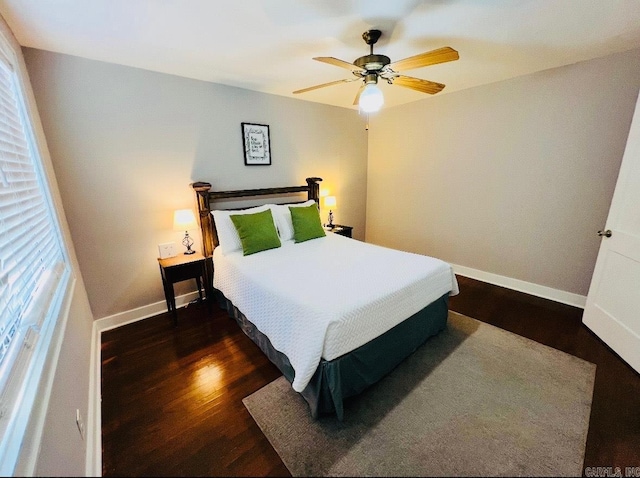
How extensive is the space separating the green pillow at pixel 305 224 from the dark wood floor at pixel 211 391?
3.77 feet

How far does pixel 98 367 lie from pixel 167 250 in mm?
1123

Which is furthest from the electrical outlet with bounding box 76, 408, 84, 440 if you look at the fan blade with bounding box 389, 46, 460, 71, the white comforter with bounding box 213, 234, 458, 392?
the fan blade with bounding box 389, 46, 460, 71

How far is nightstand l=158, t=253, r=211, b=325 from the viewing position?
2.46 metres

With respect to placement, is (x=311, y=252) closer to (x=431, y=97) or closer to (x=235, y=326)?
(x=235, y=326)

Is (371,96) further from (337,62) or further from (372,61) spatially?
(337,62)

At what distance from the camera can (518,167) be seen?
2.91 metres

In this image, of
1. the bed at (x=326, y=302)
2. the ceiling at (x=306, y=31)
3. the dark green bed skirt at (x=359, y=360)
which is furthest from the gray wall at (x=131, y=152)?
the dark green bed skirt at (x=359, y=360)

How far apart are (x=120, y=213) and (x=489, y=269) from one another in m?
4.09

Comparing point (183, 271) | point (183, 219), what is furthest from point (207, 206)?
point (183, 271)

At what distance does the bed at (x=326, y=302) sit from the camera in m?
1.51

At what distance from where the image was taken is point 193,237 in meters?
2.88

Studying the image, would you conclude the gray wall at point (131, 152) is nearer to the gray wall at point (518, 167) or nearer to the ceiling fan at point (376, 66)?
the ceiling fan at point (376, 66)

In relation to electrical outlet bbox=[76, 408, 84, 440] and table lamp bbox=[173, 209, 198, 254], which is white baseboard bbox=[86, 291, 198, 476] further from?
table lamp bbox=[173, 209, 198, 254]

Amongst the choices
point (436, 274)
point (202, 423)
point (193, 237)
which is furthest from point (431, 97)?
point (202, 423)
